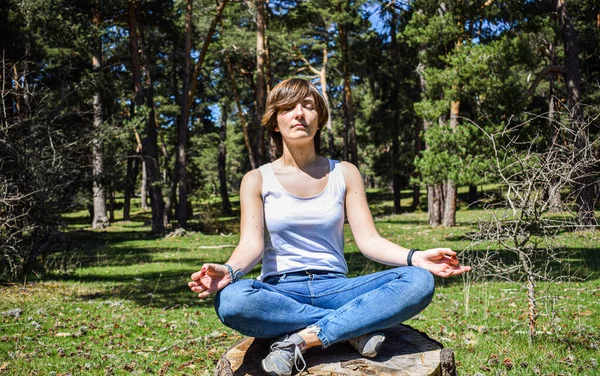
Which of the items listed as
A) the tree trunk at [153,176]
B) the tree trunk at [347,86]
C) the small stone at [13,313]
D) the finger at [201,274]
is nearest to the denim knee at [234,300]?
the finger at [201,274]

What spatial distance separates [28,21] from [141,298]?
340 inches

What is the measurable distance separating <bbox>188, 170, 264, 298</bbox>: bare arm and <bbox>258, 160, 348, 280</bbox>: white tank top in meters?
0.06

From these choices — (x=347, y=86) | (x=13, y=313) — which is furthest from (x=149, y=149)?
(x=13, y=313)

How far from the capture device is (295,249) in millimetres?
3434

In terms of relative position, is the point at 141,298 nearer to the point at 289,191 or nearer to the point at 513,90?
the point at 289,191

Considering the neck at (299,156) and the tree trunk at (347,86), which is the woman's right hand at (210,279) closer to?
the neck at (299,156)

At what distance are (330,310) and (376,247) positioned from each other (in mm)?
509

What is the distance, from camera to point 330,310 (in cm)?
327

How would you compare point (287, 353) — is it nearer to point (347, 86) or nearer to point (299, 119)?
point (299, 119)

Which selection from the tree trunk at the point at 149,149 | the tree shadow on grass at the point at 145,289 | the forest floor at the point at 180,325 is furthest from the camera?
the tree trunk at the point at 149,149

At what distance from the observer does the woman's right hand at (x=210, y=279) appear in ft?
9.52

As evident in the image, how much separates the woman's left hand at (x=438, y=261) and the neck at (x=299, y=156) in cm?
93

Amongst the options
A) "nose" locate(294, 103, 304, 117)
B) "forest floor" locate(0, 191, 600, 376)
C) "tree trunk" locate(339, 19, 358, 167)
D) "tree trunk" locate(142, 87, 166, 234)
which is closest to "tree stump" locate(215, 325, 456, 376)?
"nose" locate(294, 103, 304, 117)

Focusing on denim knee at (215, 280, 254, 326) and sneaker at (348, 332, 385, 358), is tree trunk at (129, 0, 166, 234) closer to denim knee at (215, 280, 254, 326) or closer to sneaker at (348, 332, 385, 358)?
denim knee at (215, 280, 254, 326)
